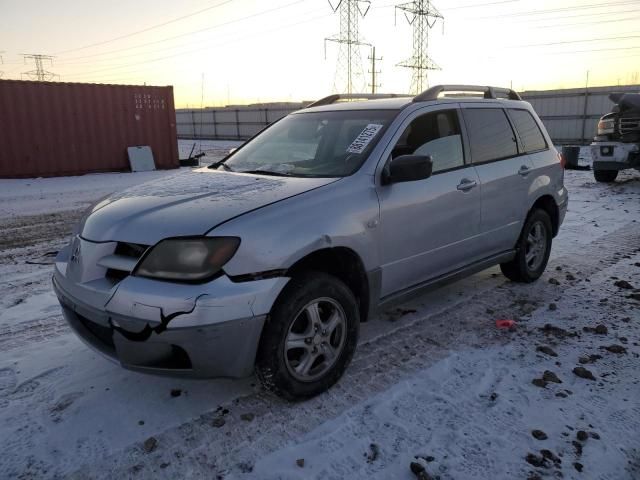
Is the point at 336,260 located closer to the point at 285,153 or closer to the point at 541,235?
the point at 285,153

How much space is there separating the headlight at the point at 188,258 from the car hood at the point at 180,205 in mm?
56

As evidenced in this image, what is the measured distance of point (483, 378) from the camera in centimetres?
322

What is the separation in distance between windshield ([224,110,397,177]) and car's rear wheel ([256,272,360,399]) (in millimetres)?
845

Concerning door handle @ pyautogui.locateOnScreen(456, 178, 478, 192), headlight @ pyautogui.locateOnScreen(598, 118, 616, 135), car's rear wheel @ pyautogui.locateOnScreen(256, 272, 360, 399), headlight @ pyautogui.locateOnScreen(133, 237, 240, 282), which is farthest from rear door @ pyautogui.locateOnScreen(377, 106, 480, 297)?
headlight @ pyautogui.locateOnScreen(598, 118, 616, 135)

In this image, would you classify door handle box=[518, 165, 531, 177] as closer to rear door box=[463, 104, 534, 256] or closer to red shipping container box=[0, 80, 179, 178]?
rear door box=[463, 104, 534, 256]

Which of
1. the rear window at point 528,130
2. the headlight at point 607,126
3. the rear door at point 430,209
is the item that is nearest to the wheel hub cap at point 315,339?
the rear door at point 430,209

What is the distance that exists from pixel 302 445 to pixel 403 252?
4.85 feet

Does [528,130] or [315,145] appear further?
[528,130]

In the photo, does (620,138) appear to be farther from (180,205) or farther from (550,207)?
(180,205)

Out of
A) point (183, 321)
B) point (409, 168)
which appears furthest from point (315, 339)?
point (409, 168)

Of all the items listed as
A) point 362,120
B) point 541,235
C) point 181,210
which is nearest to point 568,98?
point 541,235

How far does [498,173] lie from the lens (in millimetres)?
4355

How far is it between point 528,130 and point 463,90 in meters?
1.00

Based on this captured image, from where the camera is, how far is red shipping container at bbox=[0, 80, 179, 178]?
13773 mm
